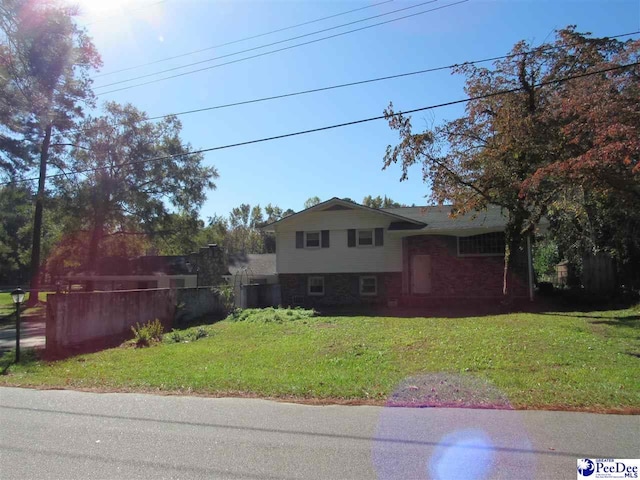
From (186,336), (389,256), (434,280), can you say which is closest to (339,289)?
(389,256)

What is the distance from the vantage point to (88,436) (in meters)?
5.38

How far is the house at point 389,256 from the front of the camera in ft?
70.7

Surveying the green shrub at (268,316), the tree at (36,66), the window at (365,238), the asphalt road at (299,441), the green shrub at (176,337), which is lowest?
the asphalt road at (299,441)

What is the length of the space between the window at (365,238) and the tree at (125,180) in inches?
541

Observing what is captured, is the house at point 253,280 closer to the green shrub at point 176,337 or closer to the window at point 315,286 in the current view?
the window at point 315,286

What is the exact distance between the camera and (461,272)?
72.2 feet

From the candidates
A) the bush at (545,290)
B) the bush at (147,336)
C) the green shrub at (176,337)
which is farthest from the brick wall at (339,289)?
the bush at (147,336)

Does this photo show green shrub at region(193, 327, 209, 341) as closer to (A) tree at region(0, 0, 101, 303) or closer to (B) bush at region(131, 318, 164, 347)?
(B) bush at region(131, 318, 164, 347)

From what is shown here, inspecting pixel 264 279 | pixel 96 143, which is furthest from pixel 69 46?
pixel 264 279

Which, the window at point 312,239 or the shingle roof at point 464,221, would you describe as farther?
the window at point 312,239

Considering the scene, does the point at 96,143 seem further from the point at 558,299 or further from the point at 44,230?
the point at 558,299

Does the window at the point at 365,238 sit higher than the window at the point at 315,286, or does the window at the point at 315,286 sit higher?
the window at the point at 365,238

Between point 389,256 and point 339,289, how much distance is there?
10.3 feet

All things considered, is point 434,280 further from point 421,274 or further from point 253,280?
point 253,280
